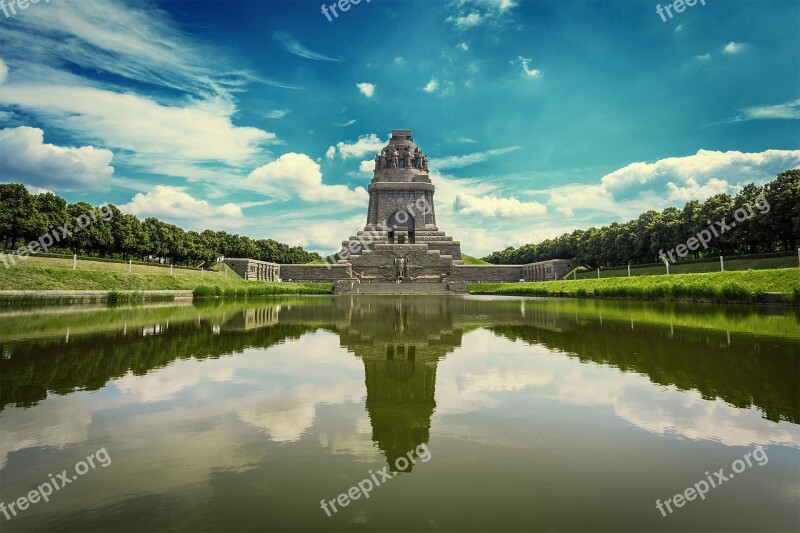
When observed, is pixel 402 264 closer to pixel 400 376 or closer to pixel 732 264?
pixel 732 264

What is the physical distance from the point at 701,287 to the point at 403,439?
2815 centimetres

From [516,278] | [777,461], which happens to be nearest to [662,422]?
[777,461]

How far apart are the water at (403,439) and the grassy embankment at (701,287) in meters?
18.0

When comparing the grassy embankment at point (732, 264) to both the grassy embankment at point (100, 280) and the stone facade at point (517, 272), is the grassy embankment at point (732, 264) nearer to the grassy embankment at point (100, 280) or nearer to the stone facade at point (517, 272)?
the stone facade at point (517, 272)

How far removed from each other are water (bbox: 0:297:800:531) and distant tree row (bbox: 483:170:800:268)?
1490 inches

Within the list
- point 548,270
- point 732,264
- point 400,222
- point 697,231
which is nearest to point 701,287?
point 732,264

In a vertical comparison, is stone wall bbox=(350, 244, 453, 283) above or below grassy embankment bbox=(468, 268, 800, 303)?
above

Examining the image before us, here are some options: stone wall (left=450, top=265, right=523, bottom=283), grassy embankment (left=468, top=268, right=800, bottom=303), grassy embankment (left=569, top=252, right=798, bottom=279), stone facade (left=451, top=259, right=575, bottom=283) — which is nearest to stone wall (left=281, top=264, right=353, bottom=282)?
stone wall (left=450, top=265, right=523, bottom=283)

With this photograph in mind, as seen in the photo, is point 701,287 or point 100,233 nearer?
point 701,287

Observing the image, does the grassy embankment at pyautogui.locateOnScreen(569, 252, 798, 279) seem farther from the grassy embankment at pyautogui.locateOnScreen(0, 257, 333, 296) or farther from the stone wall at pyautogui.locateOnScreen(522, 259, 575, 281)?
the grassy embankment at pyautogui.locateOnScreen(0, 257, 333, 296)

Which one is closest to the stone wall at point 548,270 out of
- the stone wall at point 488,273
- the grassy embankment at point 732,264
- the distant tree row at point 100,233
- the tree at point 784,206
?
the stone wall at point 488,273

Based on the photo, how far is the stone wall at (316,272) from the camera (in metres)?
62.3

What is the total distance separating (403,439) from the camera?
4320 millimetres

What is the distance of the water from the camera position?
299 cm
